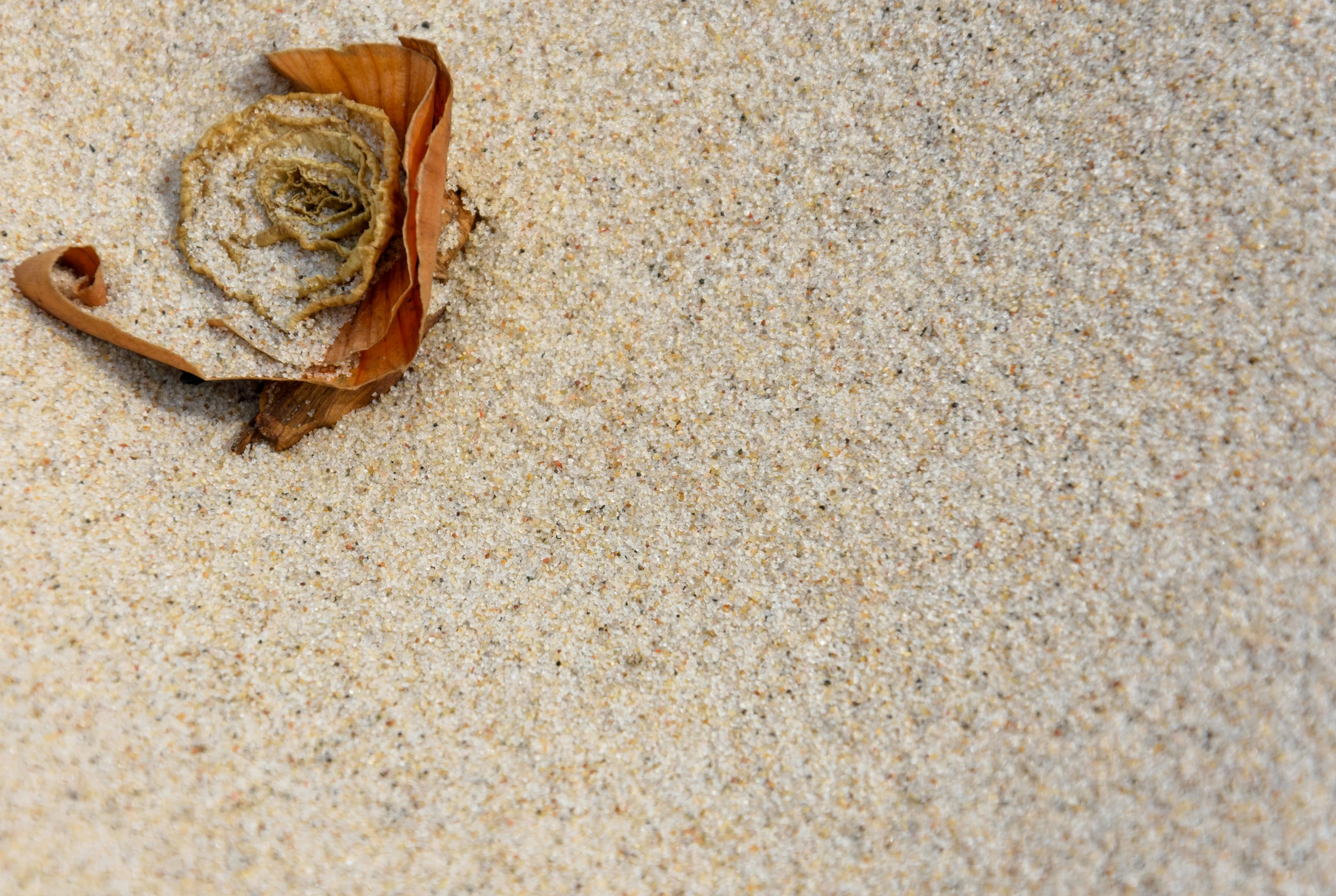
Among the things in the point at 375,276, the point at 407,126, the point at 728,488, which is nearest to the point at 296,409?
the point at 375,276

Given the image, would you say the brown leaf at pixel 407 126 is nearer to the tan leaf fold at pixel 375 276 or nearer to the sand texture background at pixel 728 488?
the tan leaf fold at pixel 375 276

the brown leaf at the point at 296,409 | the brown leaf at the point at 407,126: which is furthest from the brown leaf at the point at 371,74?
the brown leaf at the point at 296,409

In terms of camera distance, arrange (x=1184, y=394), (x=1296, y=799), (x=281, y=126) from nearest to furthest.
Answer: (x=1296, y=799), (x=1184, y=394), (x=281, y=126)

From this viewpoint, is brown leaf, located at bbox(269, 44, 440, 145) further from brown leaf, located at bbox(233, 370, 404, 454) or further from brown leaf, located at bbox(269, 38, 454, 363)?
brown leaf, located at bbox(233, 370, 404, 454)

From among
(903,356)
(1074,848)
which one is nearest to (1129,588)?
(1074,848)

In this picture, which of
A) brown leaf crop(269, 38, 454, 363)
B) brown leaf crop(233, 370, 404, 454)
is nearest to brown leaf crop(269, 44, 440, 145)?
brown leaf crop(269, 38, 454, 363)

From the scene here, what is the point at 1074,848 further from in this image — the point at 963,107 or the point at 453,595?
the point at 963,107
